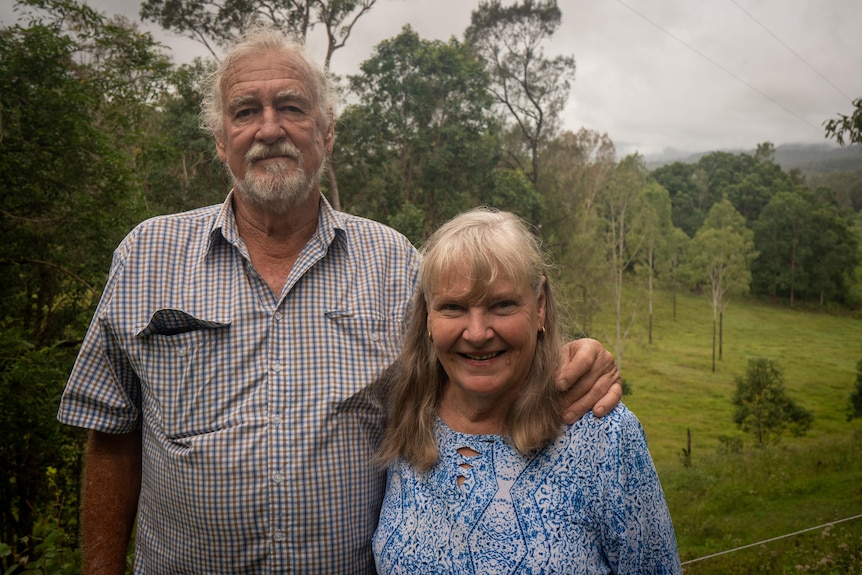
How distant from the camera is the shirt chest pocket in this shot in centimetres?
173

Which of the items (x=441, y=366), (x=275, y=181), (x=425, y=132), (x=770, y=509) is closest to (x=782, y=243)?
(x=770, y=509)

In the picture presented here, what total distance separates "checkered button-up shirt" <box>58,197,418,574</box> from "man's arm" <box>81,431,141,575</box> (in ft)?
0.24

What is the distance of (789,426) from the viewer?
16109 millimetres

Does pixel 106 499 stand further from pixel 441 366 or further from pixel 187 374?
pixel 441 366

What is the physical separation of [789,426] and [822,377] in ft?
6.63

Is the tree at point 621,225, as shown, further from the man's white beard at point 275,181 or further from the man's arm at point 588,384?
the man's arm at point 588,384

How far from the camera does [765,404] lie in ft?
54.6

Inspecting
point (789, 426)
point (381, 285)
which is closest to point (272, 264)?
point (381, 285)

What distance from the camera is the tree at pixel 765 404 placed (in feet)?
53.2

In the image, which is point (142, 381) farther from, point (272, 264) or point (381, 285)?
point (381, 285)

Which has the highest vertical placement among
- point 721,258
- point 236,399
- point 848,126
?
point 848,126

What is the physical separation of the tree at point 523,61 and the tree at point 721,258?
20.4 ft

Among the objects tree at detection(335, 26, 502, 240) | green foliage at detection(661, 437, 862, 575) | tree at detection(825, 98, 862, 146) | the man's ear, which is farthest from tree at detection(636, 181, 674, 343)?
the man's ear

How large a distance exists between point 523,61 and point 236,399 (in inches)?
906
